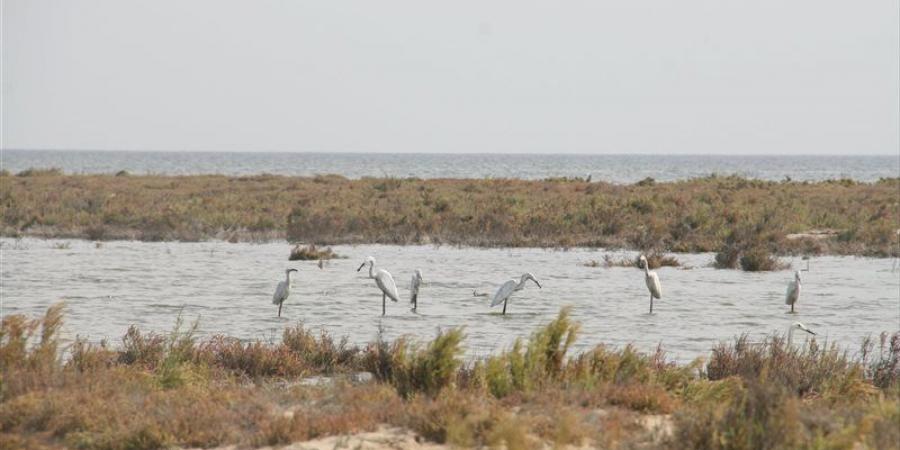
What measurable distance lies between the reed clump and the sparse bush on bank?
681 inches

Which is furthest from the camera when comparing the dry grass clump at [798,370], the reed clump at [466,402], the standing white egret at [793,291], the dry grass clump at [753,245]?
the dry grass clump at [753,245]

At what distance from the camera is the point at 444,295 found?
73.3 ft

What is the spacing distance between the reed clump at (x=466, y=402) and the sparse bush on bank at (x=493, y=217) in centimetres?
1730

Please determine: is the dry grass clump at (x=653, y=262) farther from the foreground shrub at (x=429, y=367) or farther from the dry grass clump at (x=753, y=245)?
the foreground shrub at (x=429, y=367)

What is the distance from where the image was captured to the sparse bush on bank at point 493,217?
106ft

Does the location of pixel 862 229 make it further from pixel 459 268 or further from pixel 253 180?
pixel 253 180

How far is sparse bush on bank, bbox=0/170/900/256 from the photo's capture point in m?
32.4

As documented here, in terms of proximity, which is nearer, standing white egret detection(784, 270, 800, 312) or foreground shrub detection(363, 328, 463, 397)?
foreground shrub detection(363, 328, 463, 397)

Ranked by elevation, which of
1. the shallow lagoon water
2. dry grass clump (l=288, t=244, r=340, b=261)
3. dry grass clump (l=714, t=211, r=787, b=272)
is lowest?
the shallow lagoon water

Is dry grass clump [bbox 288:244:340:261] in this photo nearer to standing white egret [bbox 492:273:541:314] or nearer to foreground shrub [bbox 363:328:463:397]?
standing white egret [bbox 492:273:541:314]

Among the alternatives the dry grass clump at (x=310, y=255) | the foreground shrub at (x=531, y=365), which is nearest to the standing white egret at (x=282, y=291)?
the foreground shrub at (x=531, y=365)

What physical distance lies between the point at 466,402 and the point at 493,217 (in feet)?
87.0

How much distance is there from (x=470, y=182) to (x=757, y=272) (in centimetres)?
2600

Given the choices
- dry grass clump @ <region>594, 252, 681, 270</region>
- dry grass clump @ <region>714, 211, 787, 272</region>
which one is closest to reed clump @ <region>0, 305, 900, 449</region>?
dry grass clump @ <region>714, 211, 787, 272</region>
